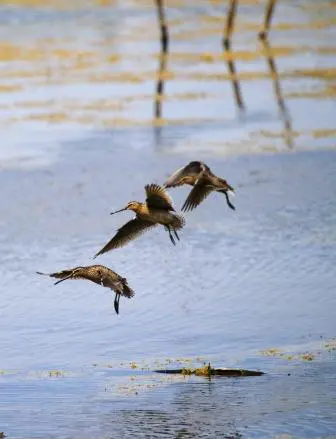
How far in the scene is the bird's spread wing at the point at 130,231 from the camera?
34.3ft

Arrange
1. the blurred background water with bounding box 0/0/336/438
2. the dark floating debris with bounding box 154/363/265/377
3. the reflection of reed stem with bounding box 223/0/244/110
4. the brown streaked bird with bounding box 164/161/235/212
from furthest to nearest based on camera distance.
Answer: the reflection of reed stem with bounding box 223/0/244/110, the brown streaked bird with bounding box 164/161/235/212, the dark floating debris with bounding box 154/363/265/377, the blurred background water with bounding box 0/0/336/438

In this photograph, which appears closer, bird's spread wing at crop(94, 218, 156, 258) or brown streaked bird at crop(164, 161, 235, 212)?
bird's spread wing at crop(94, 218, 156, 258)

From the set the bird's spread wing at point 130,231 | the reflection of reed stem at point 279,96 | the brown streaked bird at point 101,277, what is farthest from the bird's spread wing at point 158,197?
the reflection of reed stem at point 279,96

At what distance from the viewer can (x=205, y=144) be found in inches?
805

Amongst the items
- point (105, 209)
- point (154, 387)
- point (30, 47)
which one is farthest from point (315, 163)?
point (30, 47)

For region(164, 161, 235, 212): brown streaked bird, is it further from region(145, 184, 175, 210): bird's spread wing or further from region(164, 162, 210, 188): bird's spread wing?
region(145, 184, 175, 210): bird's spread wing

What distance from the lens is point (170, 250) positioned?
1455 cm

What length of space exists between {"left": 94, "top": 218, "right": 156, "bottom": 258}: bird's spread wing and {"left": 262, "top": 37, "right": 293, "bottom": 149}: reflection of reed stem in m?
9.69

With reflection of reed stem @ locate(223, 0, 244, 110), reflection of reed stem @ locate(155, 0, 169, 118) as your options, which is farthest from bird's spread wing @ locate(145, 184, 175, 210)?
reflection of reed stem @ locate(223, 0, 244, 110)

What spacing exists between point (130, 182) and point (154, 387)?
803 centimetres

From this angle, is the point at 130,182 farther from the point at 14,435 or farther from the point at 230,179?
the point at 14,435

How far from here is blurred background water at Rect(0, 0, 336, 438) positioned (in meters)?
9.70

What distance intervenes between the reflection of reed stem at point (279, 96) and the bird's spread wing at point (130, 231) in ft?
31.8

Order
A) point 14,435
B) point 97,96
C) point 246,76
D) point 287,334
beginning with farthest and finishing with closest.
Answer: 1. point 246,76
2. point 97,96
3. point 287,334
4. point 14,435
